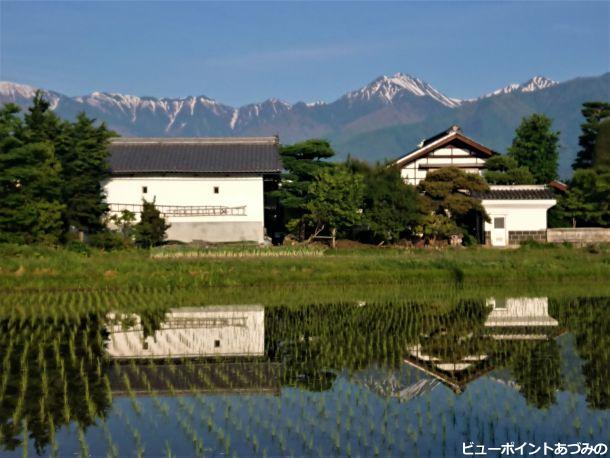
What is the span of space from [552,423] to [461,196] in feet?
74.4

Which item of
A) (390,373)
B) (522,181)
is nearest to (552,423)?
(390,373)

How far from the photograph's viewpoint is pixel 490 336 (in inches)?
519

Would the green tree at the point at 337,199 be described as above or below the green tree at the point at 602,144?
below

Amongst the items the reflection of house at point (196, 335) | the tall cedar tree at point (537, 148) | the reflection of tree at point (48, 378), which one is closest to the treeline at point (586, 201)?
the tall cedar tree at point (537, 148)

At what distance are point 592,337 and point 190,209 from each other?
71.4 ft

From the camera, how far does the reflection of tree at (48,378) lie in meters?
8.65

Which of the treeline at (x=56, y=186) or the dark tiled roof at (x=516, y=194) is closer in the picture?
Result: the treeline at (x=56, y=186)

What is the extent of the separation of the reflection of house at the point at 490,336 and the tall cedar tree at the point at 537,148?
23.9m

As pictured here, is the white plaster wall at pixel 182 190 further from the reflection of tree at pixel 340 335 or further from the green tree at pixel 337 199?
the reflection of tree at pixel 340 335

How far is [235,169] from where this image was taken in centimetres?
3275

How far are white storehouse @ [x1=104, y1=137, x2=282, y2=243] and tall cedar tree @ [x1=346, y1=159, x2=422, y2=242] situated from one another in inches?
164

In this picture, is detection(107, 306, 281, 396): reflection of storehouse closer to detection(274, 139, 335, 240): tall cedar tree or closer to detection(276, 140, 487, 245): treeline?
detection(276, 140, 487, 245): treeline

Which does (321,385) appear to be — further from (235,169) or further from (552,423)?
(235,169)

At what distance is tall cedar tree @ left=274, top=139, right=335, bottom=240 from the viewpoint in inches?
1231
